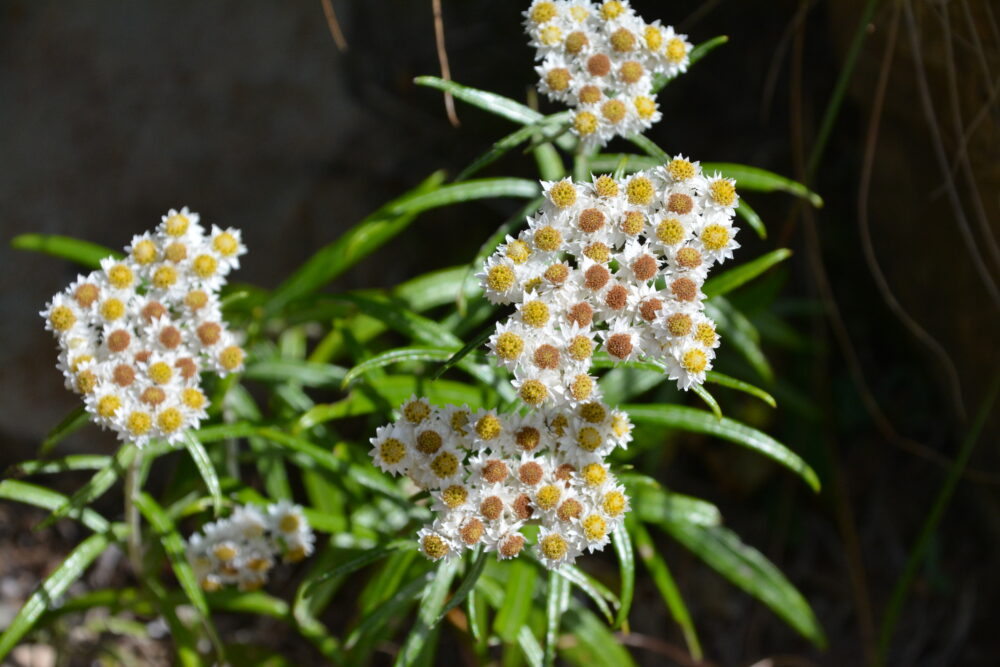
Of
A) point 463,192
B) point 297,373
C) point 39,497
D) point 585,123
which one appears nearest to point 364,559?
point 297,373

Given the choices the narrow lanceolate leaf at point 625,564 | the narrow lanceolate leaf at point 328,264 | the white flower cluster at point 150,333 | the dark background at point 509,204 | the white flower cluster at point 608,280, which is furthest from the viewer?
the dark background at point 509,204

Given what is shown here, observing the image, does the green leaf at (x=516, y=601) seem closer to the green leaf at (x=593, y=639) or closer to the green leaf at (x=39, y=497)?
the green leaf at (x=593, y=639)

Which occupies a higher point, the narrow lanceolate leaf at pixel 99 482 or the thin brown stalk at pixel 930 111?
the thin brown stalk at pixel 930 111

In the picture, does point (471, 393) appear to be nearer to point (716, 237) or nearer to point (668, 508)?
point (668, 508)

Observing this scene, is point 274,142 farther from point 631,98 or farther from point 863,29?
point 863,29

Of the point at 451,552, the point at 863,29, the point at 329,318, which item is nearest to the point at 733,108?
the point at 863,29

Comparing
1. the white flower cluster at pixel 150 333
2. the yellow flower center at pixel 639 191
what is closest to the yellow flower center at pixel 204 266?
the white flower cluster at pixel 150 333
